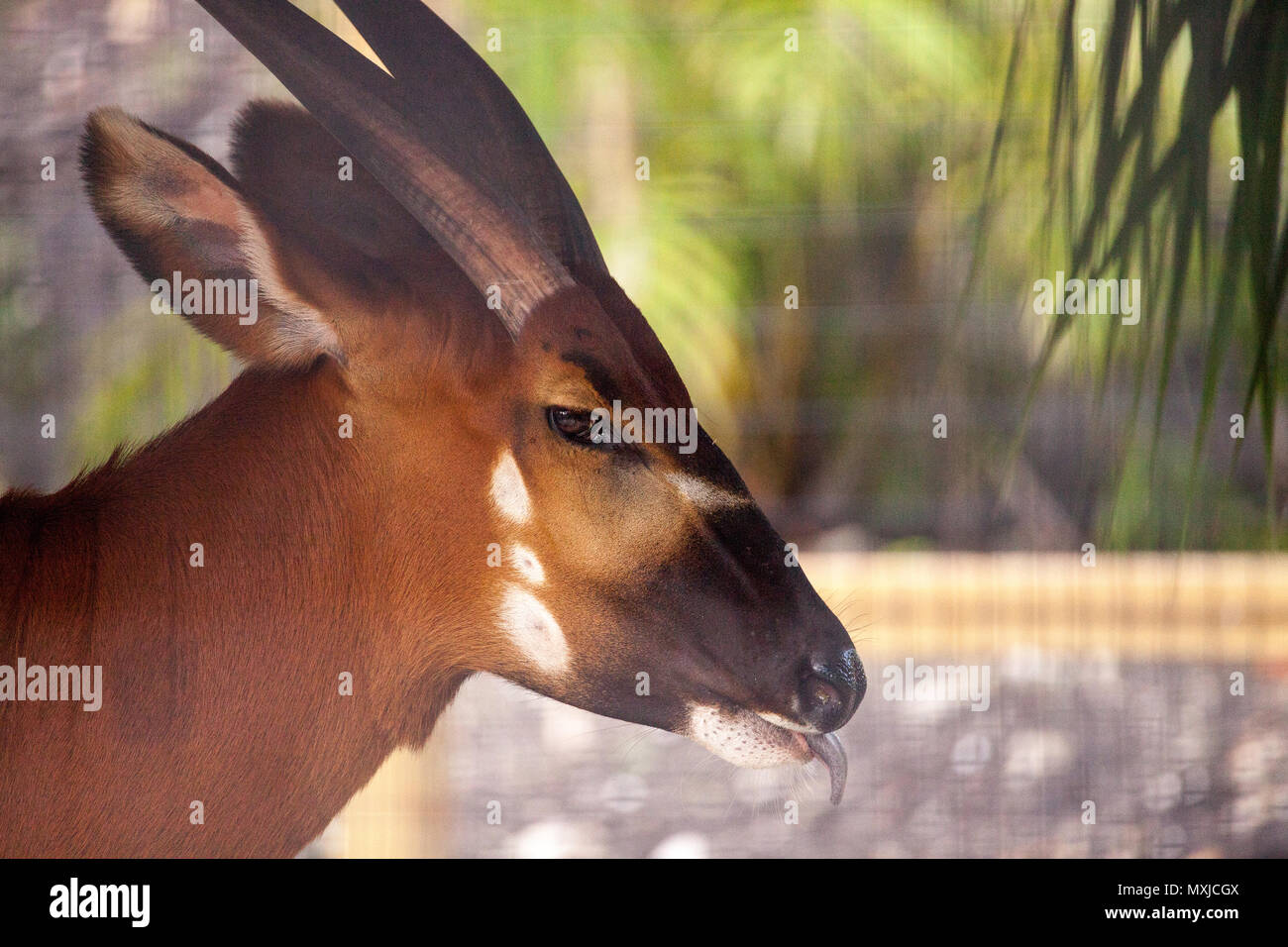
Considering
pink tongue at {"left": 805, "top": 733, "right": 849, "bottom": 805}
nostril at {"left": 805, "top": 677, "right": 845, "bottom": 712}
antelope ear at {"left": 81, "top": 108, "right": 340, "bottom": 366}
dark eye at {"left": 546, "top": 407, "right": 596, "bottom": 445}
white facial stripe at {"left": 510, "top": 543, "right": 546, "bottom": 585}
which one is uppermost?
antelope ear at {"left": 81, "top": 108, "right": 340, "bottom": 366}

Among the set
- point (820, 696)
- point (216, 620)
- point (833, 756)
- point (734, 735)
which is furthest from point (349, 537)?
point (833, 756)

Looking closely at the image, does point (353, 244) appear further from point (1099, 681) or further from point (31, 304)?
point (1099, 681)

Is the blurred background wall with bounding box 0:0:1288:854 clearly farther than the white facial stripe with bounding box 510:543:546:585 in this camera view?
Yes

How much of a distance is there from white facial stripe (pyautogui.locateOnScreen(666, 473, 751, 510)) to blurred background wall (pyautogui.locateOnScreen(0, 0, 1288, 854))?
0.20 meters

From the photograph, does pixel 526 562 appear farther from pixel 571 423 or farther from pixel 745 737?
pixel 745 737

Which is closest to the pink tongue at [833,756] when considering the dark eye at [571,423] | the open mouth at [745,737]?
the open mouth at [745,737]

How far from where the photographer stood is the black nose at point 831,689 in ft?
6.35

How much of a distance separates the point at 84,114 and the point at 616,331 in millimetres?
1123

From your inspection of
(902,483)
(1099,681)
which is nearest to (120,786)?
(902,483)

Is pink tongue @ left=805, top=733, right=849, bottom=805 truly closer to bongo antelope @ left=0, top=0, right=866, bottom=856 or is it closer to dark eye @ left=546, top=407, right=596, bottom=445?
bongo antelope @ left=0, top=0, right=866, bottom=856

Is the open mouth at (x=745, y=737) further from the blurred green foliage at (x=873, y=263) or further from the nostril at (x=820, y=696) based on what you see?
the blurred green foliage at (x=873, y=263)

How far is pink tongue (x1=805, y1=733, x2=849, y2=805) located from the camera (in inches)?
80.2

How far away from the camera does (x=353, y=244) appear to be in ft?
6.23

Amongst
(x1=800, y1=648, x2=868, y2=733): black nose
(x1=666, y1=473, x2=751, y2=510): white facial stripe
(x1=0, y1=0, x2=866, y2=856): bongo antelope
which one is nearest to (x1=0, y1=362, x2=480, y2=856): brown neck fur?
(x1=0, y1=0, x2=866, y2=856): bongo antelope
